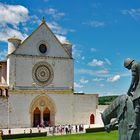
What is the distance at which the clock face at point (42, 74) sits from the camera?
189 ft

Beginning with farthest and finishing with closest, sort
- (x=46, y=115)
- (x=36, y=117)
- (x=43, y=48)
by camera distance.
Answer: (x=46, y=115)
(x=43, y=48)
(x=36, y=117)

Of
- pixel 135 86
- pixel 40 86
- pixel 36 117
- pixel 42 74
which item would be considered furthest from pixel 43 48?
pixel 135 86

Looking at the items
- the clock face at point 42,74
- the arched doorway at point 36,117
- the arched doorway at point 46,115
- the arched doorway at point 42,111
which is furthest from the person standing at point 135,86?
the arched doorway at point 46,115

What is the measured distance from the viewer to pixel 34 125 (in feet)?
185

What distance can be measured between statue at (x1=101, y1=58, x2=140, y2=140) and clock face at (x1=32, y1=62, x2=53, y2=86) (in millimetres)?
48845

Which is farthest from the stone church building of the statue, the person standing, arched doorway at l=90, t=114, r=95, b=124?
the person standing

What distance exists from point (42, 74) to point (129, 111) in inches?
1973

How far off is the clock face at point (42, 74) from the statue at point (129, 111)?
4884cm

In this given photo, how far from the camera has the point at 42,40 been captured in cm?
5741

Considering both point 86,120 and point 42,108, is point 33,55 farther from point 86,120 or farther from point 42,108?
point 86,120

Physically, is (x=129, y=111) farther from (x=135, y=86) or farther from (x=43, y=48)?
(x=43, y=48)

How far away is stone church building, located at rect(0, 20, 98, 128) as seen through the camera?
5506 cm

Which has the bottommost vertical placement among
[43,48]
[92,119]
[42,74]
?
[92,119]

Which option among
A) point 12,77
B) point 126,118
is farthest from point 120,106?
point 12,77
